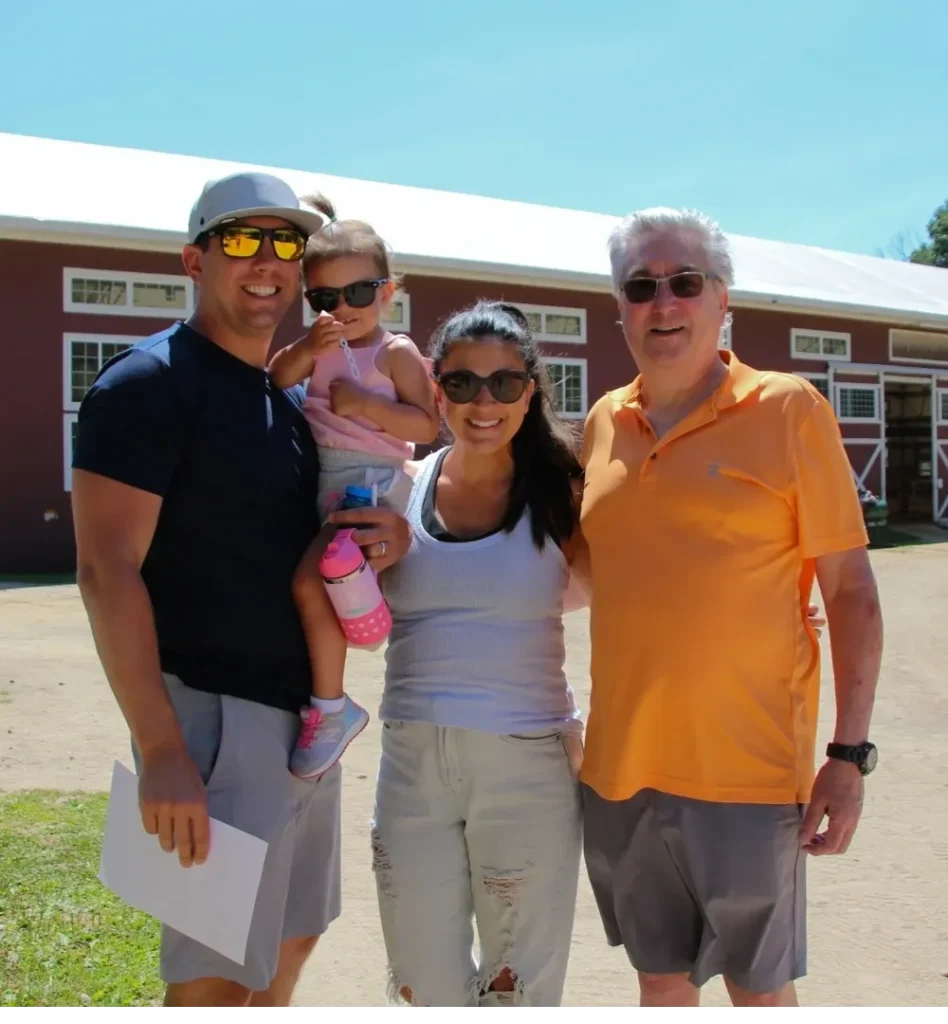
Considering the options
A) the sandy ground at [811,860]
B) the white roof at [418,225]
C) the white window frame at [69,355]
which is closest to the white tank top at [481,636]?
the sandy ground at [811,860]

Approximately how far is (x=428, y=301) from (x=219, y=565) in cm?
1503

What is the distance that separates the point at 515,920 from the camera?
2668 millimetres

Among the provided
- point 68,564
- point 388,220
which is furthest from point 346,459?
point 388,220

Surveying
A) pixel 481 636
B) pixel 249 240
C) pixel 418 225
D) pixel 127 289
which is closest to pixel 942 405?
pixel 418 225

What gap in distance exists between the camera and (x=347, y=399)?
3.04m

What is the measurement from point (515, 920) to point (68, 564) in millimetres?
13714

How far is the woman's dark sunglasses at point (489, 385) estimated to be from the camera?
2855 mm

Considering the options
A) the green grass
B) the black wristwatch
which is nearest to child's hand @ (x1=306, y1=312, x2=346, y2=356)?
the black wristwatch

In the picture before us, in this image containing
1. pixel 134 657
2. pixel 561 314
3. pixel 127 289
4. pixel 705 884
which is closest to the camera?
pixel 134 657

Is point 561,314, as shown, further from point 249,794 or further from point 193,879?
point 193,879

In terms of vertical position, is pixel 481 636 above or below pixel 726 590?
below

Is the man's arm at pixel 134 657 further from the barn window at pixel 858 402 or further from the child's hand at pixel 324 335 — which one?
the barn window at pixel 858 402

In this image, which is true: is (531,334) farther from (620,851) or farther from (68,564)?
(68,564)

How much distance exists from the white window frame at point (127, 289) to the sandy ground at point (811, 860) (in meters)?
5.66
